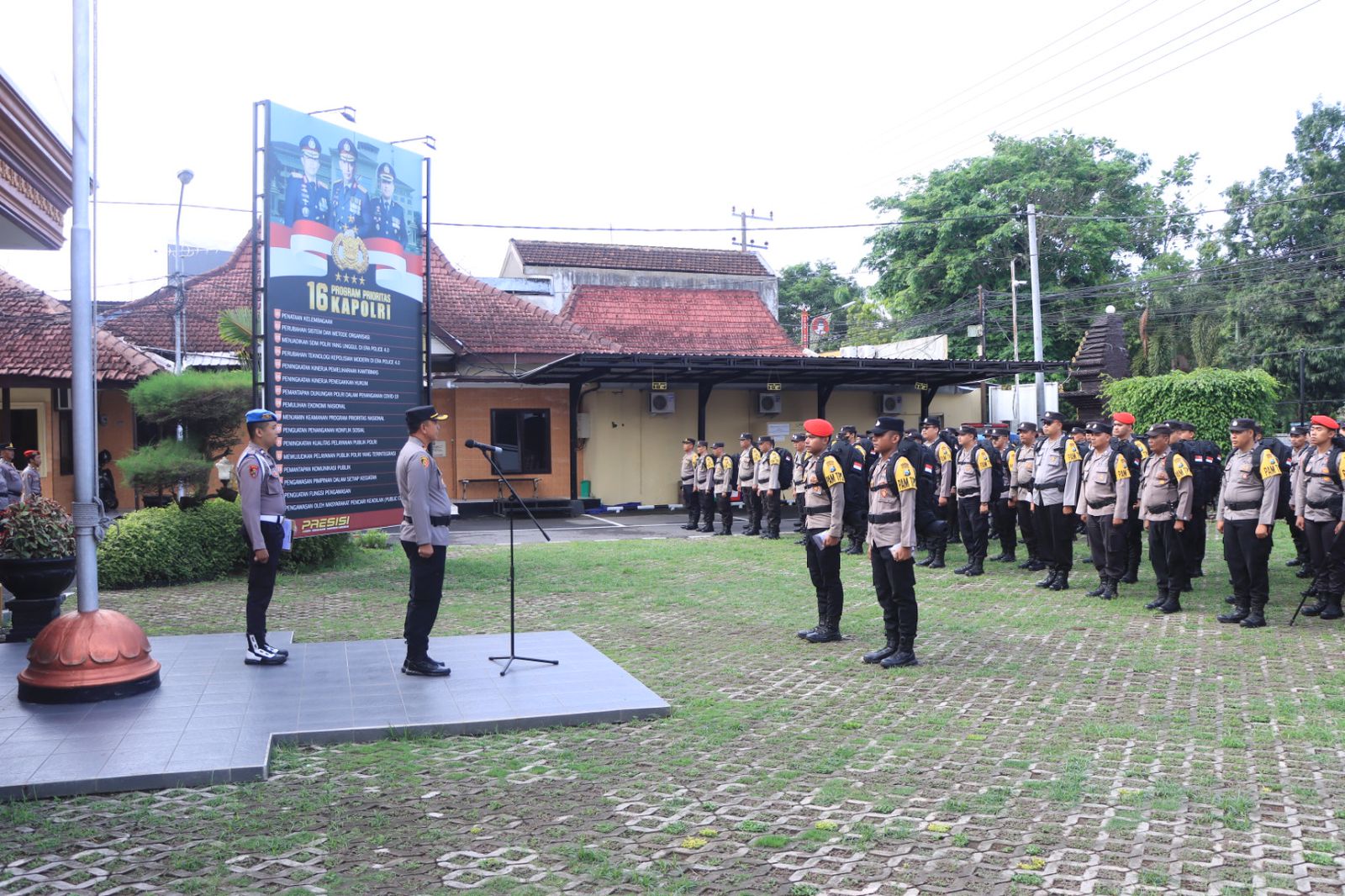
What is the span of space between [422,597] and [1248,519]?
24.9 ft

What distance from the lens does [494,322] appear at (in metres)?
24.9

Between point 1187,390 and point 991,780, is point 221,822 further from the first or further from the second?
point 1187,390

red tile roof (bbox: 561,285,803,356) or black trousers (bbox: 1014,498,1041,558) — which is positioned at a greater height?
red tile roof (bbox: 561,285,803,356)

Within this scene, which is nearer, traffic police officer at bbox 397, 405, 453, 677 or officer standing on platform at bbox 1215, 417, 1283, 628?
traffic police officer at bbox 397, 405, 453, 677

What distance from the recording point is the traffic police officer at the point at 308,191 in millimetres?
11055

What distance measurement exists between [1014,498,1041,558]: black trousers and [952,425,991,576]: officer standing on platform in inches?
16.5

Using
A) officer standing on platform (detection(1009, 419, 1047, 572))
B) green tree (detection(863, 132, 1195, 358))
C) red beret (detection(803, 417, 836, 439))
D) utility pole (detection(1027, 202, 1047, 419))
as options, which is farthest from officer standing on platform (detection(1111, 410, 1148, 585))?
green tree (detection(863, 132, 1195, 358))

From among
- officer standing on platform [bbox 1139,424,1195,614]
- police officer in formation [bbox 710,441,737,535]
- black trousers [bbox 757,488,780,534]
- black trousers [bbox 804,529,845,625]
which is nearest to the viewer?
black trousers [bbox 804,529,845,625]

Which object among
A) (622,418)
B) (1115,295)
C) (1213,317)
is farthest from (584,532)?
(1115,295)

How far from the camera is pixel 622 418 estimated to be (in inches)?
987

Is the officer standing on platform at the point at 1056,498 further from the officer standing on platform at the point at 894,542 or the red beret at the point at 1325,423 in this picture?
the officer standing on platform at the point at 894,542

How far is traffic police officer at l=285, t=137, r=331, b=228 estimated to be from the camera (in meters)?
11.1

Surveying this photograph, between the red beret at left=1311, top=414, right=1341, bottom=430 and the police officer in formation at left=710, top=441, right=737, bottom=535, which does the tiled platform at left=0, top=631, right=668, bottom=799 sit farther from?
the police officer in formation at left=710, top=441, right=737, bottom=535

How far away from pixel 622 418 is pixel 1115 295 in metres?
23.2
